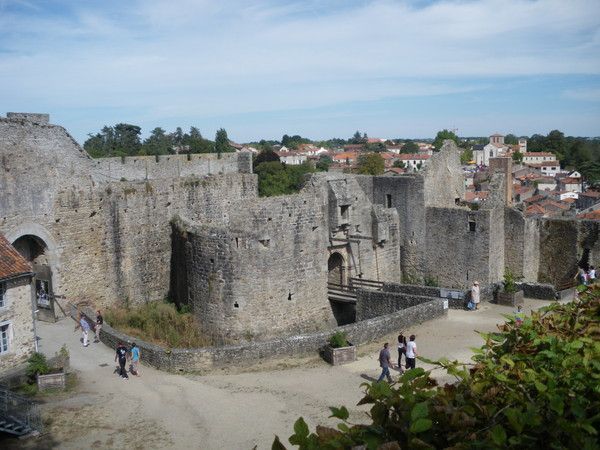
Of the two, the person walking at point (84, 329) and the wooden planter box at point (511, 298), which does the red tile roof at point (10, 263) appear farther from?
the wooden planter box at point (511, 298)

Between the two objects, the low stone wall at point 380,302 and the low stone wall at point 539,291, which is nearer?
the low stone wall at point 380,302

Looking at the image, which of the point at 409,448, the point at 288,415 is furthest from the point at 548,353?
the point at 288,415

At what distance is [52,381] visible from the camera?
14.4 metres

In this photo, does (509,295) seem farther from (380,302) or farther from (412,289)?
(380,302)

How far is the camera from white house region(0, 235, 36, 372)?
15328 mm

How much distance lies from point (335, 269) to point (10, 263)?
11.7 m

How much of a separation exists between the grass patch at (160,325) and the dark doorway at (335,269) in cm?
565

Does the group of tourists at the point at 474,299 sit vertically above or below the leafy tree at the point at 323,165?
below

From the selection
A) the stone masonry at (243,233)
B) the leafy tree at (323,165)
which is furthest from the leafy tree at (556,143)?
the stone masonry at (243,233)

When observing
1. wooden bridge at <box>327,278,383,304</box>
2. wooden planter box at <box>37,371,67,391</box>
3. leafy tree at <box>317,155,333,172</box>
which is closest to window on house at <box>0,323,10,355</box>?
wooden planter box at <box>37,371,67,391</box>

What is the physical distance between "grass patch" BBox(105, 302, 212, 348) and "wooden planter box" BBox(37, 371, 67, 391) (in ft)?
15.4

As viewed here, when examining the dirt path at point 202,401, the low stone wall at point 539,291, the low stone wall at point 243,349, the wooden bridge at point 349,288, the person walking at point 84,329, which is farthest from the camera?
the wooden bridge at point 349,288

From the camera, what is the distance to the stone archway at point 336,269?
2344 cm

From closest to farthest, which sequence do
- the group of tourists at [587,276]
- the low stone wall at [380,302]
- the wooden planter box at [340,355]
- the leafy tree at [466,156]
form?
the wooden planter box at [340,355] < the low stone wall at [380,302] < the group of tourists at [587,276] < the leafy tree at [466,156]
